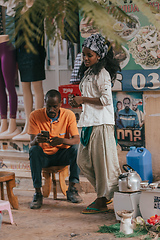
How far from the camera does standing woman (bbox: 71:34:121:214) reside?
132 inches

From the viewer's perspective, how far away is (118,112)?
424 cm

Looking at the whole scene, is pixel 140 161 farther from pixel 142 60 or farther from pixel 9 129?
pixel 9 129

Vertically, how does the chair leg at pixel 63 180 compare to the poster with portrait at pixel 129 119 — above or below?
below

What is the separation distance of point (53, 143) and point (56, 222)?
76 cm

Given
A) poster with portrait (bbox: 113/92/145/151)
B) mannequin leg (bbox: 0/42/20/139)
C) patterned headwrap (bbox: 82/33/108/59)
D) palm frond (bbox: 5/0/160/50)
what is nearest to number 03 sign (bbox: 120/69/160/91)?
poster with portrait (bbox: 113/92/145/151)

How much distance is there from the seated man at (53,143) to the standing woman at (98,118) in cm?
31

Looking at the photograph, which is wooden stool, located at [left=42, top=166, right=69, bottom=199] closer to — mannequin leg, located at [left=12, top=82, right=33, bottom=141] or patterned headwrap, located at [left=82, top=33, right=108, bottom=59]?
mannequin leg, located at [left=12, top=82, right=33, bottom=141]

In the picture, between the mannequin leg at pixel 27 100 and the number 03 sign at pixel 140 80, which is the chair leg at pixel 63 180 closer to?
the number 03 sign at pixel 140 80

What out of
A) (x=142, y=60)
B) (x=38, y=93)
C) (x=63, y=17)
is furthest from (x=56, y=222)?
(x=63, y=17)

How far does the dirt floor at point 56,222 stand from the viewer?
10.1ft

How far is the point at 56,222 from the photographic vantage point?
11.3 ft

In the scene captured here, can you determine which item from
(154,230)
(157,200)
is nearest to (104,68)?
(157,200)

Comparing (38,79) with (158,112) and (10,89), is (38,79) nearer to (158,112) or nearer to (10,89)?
(10,89)

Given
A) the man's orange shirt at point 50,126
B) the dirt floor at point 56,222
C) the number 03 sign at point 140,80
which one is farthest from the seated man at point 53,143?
the number 03 sign at point 140,80
